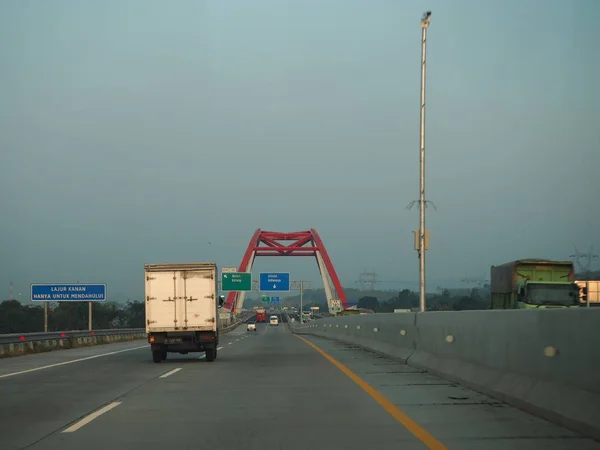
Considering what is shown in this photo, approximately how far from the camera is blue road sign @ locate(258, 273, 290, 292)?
8462 centimetres

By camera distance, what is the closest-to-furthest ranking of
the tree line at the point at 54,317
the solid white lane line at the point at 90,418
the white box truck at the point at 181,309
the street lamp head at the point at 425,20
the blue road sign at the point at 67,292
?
the solid white lane line at the point at 90,418 → the white box truck at the point at 181,309 → the street lamp head at the point at 425,20 → the blue road sign at the point at 67,292 → the tree line at the point at 54,317

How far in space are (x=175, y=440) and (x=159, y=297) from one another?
14.9 m

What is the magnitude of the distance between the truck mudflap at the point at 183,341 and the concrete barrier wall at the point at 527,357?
312 inches

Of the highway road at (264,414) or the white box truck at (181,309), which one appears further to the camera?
the white box truck at (181,309)

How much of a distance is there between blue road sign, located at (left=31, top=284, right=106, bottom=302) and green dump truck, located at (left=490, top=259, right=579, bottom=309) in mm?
26212

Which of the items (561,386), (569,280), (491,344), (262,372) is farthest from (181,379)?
(569,280)

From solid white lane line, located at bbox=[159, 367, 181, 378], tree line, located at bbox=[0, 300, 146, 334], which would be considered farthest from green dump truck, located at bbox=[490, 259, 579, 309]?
tree line, located at bbox=[0, 300, 146, 334]

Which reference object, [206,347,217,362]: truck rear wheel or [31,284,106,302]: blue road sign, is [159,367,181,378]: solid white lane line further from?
[31,284,106,302]: blue road sign

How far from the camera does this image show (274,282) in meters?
85.1

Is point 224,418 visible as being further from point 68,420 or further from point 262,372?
point 262,372

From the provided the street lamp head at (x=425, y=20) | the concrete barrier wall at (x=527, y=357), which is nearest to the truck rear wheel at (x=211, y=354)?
the concrete barrier wall at (x=527, y=357)

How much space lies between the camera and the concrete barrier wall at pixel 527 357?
7.92 meters

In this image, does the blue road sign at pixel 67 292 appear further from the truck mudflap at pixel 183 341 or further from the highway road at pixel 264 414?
the highway road at pixel 264 414

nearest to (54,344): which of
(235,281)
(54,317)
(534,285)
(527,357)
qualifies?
(534,285)
